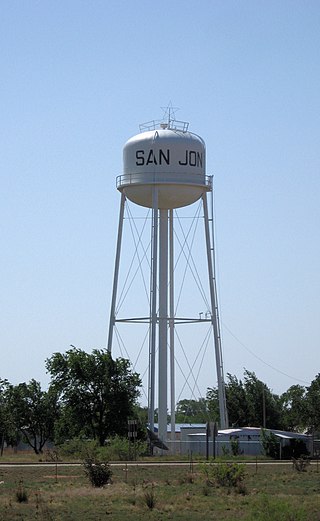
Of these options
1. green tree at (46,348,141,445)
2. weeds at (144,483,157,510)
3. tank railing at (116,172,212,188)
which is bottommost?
weeds at (144,483,157,510)

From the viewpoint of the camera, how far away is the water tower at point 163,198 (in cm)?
A: 6800

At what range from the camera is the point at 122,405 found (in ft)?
246

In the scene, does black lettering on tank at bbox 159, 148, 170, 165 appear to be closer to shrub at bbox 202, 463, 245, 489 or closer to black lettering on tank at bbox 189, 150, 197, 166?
black lettering on tank at bbox 189, 150, 197, 166

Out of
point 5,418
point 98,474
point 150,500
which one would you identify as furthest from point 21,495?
point 5,418

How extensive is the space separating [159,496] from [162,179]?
2807 cm

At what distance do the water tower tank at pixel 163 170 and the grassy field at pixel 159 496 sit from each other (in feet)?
61.5

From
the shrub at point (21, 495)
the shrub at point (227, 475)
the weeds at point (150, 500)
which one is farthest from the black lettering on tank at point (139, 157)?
the weeds at point (150, 500)

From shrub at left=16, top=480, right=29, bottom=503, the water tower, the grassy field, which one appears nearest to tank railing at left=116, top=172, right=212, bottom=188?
the water tower

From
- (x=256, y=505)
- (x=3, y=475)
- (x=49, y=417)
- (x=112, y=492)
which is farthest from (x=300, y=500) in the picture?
(x=49, y=417)

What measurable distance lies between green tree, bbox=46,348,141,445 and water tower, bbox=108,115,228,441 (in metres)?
5.33

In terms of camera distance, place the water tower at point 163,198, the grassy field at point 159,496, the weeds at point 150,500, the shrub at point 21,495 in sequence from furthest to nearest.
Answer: the water tower at point 163,198, the shrub at point 21,495, the weeds at point 150,500, the grassy field at point 159,496

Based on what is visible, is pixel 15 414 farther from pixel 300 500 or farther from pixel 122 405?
pixel 300 500

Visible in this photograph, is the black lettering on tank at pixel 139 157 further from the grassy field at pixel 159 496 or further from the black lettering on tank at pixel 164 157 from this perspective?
the grassy field at pixel 159 496

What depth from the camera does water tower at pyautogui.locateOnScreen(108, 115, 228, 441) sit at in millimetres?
68000
